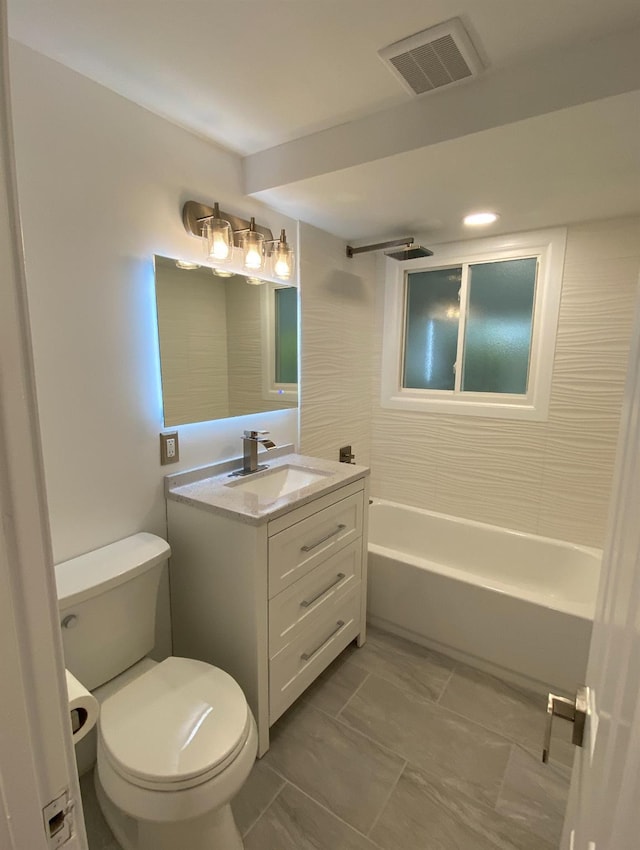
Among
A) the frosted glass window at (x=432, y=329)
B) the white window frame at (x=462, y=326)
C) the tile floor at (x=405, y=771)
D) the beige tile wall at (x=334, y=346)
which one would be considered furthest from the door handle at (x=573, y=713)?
the frosted glass window at (x=432, y=329)

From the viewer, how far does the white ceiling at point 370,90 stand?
1065 mm

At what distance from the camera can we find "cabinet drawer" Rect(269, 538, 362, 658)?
1491 millimetres

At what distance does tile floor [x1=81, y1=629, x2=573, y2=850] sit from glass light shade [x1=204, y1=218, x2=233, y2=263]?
1.91 metres

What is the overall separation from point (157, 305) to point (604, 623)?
1588 mm

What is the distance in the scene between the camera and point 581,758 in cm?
70

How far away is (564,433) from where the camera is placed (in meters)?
2.30

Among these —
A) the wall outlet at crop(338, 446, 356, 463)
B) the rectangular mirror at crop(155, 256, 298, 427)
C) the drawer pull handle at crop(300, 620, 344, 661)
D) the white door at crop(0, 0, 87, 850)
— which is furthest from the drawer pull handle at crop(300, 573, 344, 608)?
the white door at crop(0, 0, 87, 850)

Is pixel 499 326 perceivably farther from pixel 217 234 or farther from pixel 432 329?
pixel 217 234

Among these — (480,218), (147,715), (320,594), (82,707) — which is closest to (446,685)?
(320,594)

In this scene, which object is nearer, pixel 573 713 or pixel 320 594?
pixel 573 713

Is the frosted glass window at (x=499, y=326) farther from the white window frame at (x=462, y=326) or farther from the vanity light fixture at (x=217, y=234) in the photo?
the vanity light fixture at (x=217, y=234)

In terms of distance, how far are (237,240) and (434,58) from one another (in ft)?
3.19

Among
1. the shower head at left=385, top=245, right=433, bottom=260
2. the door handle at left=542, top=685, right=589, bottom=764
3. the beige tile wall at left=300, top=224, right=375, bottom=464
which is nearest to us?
the door handle at left=542, top=685, right=589, bottom=764

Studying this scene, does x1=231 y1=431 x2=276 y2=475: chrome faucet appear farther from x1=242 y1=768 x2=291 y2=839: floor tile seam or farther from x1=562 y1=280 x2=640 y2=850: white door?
x1=562 y1=280 x2=640 y2=850: white door
